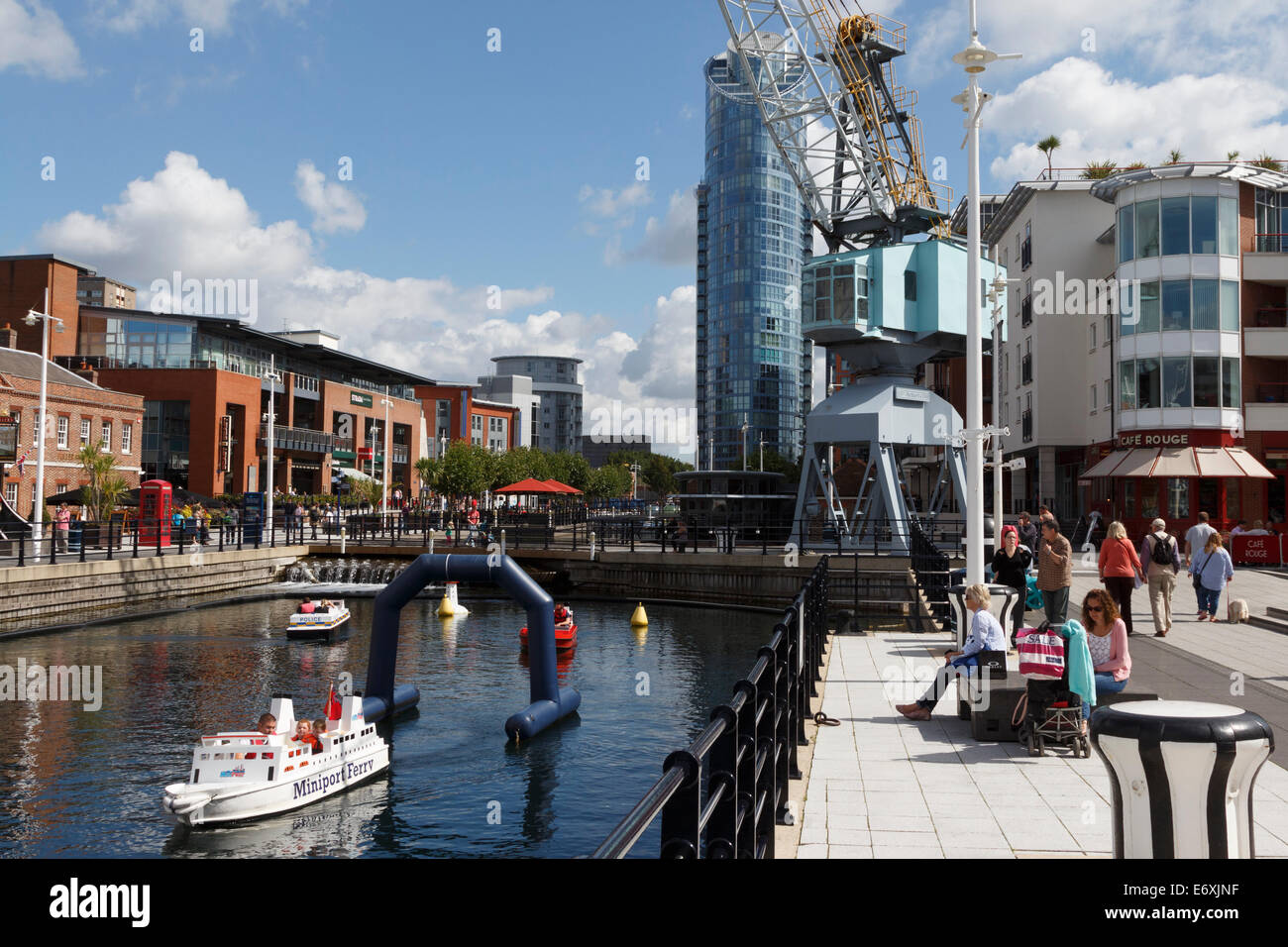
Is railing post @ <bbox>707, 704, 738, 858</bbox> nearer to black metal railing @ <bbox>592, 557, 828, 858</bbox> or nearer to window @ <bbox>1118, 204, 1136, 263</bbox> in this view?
black metal railing @ <bbox>592, 557, 828, 858</bbox>

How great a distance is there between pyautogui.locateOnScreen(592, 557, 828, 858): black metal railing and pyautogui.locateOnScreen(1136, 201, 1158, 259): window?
33.7m

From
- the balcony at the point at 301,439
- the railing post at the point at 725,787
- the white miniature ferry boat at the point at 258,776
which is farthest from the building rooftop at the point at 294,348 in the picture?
the railing post at the point at 725,787

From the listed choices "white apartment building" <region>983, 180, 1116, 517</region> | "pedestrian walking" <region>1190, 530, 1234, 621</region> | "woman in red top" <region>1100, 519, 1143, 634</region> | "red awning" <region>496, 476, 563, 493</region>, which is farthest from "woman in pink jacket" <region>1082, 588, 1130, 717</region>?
"white apartment building" <region>983, 180, 1116, 517</region>

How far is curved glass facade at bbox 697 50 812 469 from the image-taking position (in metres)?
152

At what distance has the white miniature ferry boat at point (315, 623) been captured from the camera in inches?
987

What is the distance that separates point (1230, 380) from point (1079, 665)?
33228mm

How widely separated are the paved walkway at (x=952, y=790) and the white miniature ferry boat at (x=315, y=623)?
15.9 m

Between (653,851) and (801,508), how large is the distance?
27.3 meters

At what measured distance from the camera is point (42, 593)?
27.2 metres

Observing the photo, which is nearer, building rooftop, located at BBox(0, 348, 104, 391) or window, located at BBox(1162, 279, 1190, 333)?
window, located at BBox(1162, 279, 1190, 333)

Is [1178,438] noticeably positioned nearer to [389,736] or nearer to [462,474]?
[389,736]

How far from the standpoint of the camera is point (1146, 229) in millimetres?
37875

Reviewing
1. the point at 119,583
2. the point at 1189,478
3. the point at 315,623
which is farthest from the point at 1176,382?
the point at 119,583
